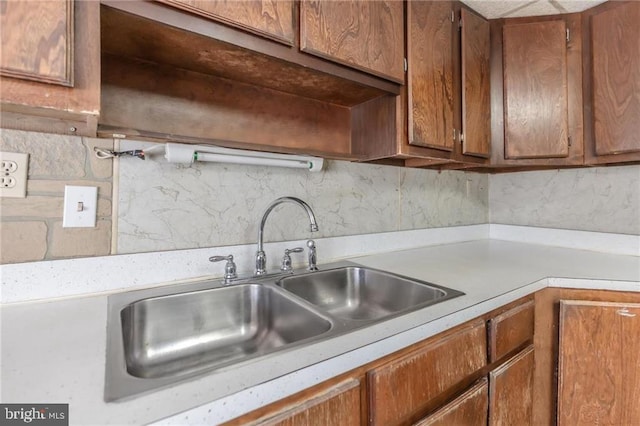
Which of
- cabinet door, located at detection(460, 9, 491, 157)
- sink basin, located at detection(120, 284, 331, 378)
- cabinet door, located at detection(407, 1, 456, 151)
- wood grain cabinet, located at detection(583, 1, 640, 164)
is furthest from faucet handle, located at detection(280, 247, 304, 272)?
wood grain cabinet, located at detection(583, 1, 640, 164)

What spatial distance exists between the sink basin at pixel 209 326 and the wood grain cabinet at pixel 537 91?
132 cm

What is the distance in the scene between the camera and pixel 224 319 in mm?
940

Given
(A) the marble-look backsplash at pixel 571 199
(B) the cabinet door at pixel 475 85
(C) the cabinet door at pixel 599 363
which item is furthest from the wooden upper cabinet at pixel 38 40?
(A) the marble-look backsplash at pixel 571 199

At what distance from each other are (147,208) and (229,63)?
1.71 ft

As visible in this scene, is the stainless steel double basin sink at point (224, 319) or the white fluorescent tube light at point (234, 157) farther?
the white fluorescent tube light at point (234, 157)

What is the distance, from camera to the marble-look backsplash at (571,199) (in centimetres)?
151

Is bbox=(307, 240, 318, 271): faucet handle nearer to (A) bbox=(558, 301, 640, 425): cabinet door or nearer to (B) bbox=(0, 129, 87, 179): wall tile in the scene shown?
(B) bbox=(0, 129, 87, 179): wall tile

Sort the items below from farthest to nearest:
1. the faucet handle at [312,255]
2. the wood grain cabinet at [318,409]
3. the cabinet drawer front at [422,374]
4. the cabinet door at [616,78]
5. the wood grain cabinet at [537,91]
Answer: the wood grain cabinet at [537,91], the cabinet door at [616,78], the faucet handle at [312,255], the cabinet drawer front at [422,374], the wood grain cabinet at [318,409]

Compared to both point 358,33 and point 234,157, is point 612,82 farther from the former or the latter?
point 234,157

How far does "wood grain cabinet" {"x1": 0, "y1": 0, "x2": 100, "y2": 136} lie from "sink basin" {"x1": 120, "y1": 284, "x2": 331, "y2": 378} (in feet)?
1.63

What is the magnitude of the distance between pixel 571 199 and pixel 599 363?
0.99 m

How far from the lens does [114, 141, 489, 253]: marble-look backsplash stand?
3.03ft

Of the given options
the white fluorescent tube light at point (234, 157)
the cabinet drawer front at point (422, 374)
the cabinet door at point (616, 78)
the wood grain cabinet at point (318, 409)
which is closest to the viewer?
the wood grain cabinet at point (318, 409)

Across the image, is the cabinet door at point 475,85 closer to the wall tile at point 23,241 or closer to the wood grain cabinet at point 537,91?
the wood grain cabinet at point 537,91
